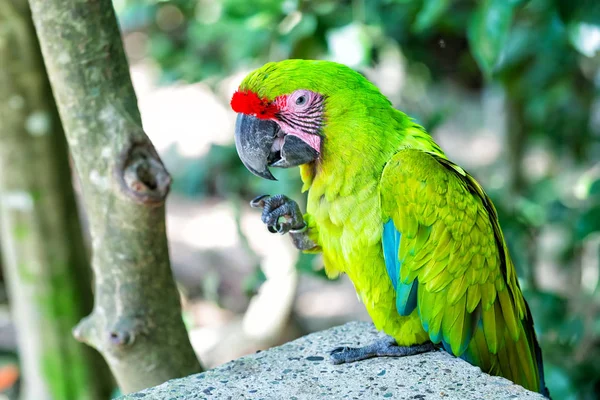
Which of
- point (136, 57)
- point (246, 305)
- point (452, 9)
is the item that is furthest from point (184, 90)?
→ point (452, 9)

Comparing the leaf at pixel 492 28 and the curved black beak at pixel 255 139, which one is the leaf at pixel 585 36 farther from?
the curved black beak at pixel 255 139

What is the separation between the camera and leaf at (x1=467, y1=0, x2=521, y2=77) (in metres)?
1.96

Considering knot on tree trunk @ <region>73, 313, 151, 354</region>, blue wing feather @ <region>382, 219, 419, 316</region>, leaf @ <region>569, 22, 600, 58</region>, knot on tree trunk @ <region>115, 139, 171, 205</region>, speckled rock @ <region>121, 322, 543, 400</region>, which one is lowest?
speckled rock @ <region>121, 322, 543, 400</region>

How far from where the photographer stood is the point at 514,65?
2.96 meters

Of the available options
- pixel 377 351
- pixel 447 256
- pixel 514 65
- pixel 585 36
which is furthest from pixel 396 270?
pixel 514 65

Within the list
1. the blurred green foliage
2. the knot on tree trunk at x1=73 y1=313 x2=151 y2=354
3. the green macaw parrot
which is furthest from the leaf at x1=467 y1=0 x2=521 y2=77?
the knot on tree trunk at x1=73 y1=313 x2=151 y2=354

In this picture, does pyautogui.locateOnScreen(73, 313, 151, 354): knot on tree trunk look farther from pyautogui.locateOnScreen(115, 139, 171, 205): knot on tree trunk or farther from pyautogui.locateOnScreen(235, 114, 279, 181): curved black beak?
pyautogui.locateOnScreen(235, 114, 279, 181): curved black beak

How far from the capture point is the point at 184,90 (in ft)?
22.1

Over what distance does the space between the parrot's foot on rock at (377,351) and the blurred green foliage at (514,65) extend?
0.66 metres

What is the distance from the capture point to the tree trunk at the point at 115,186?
1714 mm

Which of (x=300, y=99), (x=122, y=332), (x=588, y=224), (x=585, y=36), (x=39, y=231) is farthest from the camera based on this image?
(x=39, y=231)

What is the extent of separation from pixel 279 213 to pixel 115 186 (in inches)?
17.3

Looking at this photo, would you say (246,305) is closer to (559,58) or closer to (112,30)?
(559,58)

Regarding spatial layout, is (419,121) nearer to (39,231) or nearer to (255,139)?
(255,139)
